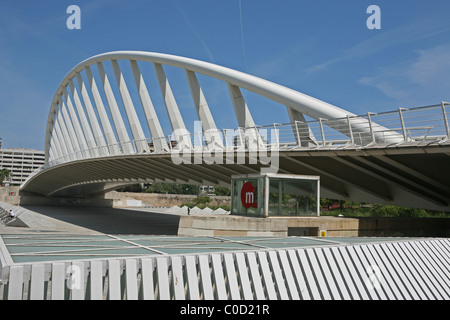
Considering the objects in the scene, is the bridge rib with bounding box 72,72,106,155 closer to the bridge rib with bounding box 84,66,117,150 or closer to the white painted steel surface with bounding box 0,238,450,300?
the bridge rib with bounding box 84,66,117,150

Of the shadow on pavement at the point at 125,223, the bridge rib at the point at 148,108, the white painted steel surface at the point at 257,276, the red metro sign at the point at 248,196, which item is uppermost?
the bridge rib at the point at 148,108

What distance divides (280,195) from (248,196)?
1505 mm

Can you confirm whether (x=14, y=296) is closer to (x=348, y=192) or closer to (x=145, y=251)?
(x=145, y=251)

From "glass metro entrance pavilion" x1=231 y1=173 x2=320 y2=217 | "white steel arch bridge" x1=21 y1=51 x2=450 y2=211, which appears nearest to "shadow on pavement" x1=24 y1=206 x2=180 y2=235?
"white steel arch bridge" x1=21 y1=51 x2=450 y2=211

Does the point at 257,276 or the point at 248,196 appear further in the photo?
the point at 248,196

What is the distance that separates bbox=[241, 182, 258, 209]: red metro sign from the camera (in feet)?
64.0

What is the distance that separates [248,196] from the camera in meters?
19.8

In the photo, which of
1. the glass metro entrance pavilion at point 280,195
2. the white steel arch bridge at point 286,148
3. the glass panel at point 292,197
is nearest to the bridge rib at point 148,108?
the white steel arch bridge at point 286,148

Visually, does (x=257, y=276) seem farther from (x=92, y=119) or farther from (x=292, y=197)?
(x=92, y=119)

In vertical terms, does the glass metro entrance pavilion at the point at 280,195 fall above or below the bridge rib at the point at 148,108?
below

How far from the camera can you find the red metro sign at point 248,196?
19500 mm

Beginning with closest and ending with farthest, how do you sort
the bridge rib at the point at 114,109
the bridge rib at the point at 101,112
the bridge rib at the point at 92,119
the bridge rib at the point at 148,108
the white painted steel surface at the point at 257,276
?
the white painted steel surface at the point at 257,276 < the bridge rib at the point at 148,108 < the bridge rib at the point at 114,109 < the bridge rib at the point at 101,112 < the bridge rib at the point at 92,119

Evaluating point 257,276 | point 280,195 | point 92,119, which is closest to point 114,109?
point 92,119

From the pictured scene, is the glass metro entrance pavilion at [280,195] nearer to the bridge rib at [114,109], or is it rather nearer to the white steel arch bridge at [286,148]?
the white steel arch bridge at [286,148]
